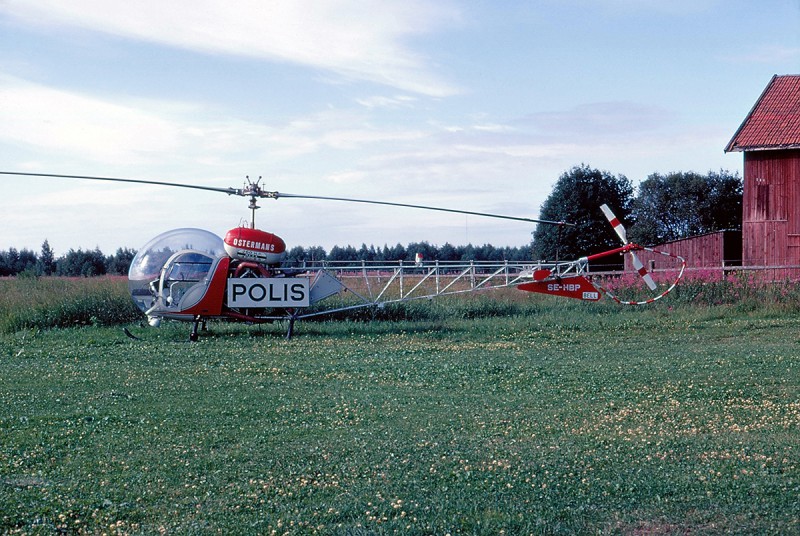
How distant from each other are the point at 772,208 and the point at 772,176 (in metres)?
1.24

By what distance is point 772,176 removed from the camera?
31.6 metres

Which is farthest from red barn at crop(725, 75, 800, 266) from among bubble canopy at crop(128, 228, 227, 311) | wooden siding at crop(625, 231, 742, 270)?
bubble canopy at crop(128, 228, 227, 311)

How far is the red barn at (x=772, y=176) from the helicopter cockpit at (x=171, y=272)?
72.0 feet

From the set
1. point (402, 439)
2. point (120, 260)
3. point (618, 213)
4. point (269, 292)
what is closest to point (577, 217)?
point (618, 213)

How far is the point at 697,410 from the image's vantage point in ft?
31.3

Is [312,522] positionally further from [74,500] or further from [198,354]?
[198,354]

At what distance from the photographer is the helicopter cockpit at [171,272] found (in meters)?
17.9

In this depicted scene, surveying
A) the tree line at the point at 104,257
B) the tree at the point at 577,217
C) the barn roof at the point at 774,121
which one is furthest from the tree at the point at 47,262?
the barn roof at the point at 774,121

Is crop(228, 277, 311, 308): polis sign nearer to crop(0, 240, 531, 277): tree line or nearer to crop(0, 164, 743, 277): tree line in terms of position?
crop(0, 240, 531, 277): tree line

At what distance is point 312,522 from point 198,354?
33.1ft

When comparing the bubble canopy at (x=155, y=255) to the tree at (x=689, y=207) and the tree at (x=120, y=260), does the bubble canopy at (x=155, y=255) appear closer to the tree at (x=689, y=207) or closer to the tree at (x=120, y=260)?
the tree at (x=120, y=260)

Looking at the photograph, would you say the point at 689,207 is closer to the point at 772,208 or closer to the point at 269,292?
the point at 772,208

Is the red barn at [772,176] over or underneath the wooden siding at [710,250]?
over

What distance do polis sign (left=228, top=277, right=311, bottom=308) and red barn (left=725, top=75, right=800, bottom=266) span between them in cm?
2025
